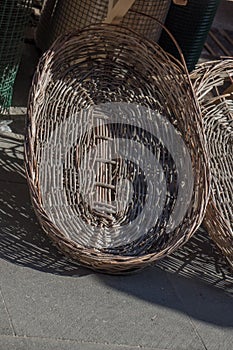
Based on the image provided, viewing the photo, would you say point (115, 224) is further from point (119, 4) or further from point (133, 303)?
point (119, 4)

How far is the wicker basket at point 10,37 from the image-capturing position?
4.25 metres

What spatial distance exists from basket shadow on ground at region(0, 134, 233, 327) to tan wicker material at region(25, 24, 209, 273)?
97mm

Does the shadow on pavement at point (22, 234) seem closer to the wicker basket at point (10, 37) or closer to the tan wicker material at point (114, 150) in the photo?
the tan wicker material at point (114, 150)

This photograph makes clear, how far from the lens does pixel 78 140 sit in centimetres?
407

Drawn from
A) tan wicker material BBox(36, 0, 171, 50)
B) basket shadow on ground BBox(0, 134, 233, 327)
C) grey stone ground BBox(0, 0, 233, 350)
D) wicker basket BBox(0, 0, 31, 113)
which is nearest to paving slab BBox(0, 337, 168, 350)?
grey stone ground BBox(0, 0, 233, 350)

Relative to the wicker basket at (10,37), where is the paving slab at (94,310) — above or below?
below

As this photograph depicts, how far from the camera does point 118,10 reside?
162 inches

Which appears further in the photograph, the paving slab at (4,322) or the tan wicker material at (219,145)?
the tan wicker material at (219,145)

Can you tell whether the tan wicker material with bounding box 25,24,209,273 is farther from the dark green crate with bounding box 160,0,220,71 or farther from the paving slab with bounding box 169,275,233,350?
the dark green crate with bounding box 160,0,220,71

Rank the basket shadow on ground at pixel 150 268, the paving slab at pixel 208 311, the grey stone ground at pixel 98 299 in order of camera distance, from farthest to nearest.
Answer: the basket shadow on ground at pixel 150 268 < the paving slab at pixel 208 311 < the grey stone ground at pixel 98 299

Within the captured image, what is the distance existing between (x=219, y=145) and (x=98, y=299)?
1.24 meters

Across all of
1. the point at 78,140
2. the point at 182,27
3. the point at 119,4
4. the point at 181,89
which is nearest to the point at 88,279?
the point at 78,140

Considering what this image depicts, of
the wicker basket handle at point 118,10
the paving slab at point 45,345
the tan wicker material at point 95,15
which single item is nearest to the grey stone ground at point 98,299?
the paving slab at point 45,345

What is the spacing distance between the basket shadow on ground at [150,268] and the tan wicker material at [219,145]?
0.16 metres
